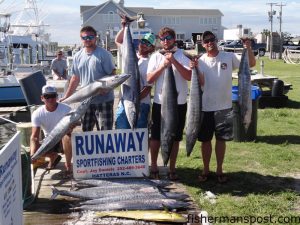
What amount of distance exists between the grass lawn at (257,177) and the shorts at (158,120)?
675mm

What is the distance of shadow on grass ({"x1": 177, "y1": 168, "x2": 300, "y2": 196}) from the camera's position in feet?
16.8

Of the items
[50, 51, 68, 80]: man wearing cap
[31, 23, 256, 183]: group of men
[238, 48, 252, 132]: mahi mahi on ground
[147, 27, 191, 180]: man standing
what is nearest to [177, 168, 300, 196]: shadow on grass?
[31, 23, 256, 183]: group of men

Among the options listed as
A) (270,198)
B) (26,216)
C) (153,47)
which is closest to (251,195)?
(270,198)

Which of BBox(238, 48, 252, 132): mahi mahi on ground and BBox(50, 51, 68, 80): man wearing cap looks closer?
BBox(238, 48, 252, 132): mahi mahi on ground

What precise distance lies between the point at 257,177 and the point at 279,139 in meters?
2.40

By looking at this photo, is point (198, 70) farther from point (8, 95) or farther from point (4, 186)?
point (8, 95)

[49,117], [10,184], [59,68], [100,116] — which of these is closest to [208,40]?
[100,116]

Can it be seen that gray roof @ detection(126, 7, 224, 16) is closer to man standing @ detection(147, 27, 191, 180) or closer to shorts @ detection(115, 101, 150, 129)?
shorts @ detection(115, 101, 150, 129)

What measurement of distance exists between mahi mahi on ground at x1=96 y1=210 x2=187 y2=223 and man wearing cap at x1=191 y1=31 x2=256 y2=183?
121 cm

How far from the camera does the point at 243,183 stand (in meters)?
5.39

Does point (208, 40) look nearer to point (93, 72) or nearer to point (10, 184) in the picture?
point (93, 72)

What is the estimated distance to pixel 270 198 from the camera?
482 centimetres

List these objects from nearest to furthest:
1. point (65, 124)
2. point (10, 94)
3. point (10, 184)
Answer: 1. point (10, 184)
2. point (65, 124)
3. point (10, 94)

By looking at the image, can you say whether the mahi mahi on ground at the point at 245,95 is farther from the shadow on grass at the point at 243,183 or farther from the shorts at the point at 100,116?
the shorts at the point at 100,116
